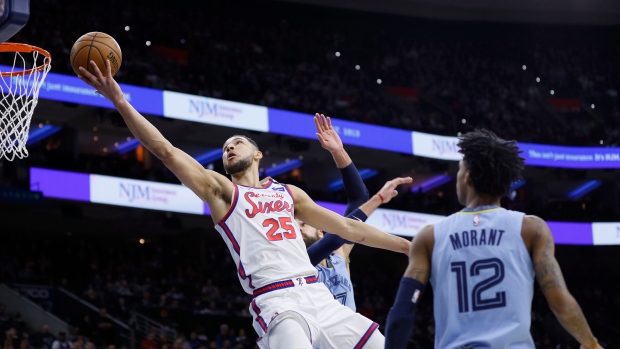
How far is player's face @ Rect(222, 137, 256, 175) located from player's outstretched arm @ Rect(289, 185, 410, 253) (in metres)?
0.34

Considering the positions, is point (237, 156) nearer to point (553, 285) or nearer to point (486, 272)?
point (486, 272)

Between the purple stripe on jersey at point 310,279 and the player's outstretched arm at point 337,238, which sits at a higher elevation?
the player's outstretched arm at point 337,238

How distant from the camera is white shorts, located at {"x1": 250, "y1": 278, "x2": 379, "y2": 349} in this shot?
17.9 ft

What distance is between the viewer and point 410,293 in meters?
3.92

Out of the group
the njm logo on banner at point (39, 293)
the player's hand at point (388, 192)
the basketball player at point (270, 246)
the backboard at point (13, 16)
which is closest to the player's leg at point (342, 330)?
the basketball player at point (270, 246)

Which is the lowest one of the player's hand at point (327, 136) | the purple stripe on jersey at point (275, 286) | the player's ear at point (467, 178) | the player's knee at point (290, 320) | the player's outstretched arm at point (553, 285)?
the player's outstretched arm at point (553, 285)

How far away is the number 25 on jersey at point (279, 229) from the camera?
5672 mm

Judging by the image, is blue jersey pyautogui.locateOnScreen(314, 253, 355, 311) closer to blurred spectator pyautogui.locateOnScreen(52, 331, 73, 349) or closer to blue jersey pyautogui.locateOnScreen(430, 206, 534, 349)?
blue jersey pyautogui.locateOnScreen(430, 206, 534, 349)

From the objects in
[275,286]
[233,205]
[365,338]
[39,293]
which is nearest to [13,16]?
[233,205]

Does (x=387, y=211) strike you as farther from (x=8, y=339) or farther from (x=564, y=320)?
(x=564, y=320)

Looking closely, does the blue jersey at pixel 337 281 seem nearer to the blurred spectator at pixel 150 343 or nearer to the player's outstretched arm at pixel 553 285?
the player's outstretched arm at pixel 553 285

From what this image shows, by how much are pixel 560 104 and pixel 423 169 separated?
6180mm

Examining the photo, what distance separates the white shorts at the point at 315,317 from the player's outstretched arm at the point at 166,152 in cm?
66

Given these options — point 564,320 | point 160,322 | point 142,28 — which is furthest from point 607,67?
point 564,320
